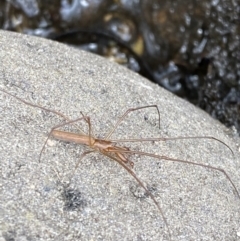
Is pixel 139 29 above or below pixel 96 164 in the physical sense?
below

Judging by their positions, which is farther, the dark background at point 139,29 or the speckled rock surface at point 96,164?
the dark background at point 139,29

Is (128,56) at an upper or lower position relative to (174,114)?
lower

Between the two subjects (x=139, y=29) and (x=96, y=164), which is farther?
(x=139, y=29)

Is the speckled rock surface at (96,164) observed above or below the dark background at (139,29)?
above

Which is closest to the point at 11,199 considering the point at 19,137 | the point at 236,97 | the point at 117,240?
the point at 19,137

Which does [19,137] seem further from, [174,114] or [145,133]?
[174,114]

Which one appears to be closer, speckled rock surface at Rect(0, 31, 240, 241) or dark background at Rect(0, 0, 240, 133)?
speckled rock surface at Rect(0, 31, 240, 241)

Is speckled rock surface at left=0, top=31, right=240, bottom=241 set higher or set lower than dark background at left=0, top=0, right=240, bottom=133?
higher

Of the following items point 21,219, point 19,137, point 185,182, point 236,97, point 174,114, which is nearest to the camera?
point 21,219
